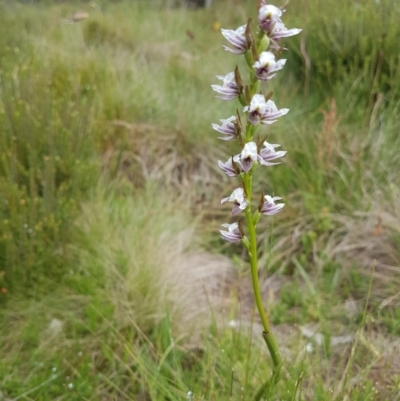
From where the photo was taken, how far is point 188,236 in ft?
8.86

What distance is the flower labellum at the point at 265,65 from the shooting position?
940mm

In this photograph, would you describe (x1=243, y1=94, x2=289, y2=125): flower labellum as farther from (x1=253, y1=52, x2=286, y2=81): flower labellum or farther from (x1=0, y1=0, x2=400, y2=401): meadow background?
(x1=0, y1=0, x2=400, y2=401): meadow background

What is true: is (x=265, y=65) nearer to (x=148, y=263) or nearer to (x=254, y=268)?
(x=254, y=268)

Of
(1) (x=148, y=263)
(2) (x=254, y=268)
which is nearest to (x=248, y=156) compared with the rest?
(2) (x=254, y=268)

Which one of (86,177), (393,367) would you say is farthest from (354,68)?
(393,367)

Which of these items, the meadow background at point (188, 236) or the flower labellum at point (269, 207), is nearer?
the flower labellum at point (269, 207)

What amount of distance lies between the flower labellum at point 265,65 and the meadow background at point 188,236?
9.4 inches

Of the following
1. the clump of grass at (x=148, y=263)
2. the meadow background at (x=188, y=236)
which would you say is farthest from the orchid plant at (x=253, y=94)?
the clump of grass at (x=148, y=263)

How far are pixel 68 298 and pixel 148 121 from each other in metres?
1.87

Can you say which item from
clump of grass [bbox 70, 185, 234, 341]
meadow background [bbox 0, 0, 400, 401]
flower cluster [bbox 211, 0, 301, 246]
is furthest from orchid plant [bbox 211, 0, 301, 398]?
clump of grass [bbox 70, 185, 234, 341]

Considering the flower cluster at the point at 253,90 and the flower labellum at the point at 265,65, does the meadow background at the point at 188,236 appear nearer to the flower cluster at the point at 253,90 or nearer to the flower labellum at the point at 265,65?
the flower cluster at the point at 253,90

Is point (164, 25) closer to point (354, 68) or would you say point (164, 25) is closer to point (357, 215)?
point (354, 68)

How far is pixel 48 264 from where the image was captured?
7.25ft

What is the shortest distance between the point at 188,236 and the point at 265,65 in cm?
183
